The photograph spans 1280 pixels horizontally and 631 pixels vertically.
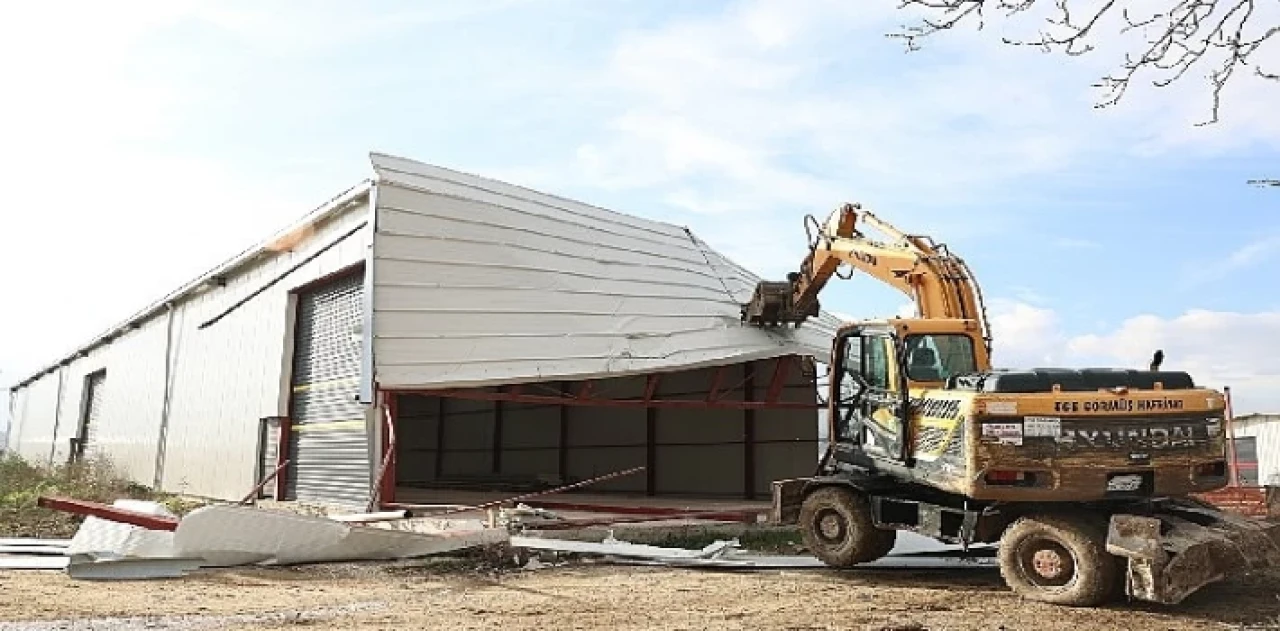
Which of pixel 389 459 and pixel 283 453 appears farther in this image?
pixel 283 453

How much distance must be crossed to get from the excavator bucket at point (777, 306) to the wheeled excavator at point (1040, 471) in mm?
6673

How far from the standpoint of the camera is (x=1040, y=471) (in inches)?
339

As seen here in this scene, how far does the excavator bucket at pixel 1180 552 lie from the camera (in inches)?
312

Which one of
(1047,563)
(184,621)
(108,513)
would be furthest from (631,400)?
(184,621)

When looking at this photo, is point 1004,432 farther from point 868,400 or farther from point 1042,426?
point 868,400

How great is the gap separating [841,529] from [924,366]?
2.17 meters

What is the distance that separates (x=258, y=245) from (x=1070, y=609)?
58.2 ft

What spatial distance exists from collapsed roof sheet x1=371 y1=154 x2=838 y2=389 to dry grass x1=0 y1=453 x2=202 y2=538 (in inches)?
209

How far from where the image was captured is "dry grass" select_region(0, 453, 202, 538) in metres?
13.4

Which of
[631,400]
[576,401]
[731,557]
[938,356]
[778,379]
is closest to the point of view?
[938,356]

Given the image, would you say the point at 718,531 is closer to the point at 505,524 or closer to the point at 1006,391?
the point at 505,524

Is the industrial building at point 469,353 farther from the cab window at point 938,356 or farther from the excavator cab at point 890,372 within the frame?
the cab window at point 938,356

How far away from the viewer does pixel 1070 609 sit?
27.4 feet

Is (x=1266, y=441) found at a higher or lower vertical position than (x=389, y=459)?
higher
